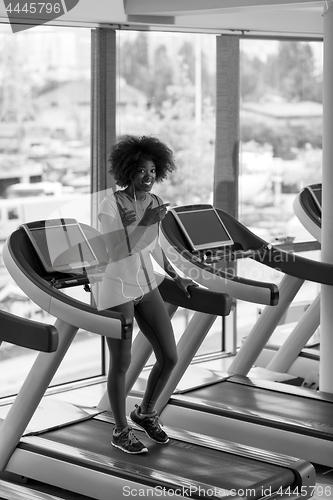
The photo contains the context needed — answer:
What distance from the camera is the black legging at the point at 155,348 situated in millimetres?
3318

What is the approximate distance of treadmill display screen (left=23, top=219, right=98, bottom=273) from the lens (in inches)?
139

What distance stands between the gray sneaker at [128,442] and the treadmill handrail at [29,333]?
0.62m

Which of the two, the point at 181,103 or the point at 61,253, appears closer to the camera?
the point at 61,253

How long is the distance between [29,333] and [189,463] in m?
0.93

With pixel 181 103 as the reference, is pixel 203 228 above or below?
below

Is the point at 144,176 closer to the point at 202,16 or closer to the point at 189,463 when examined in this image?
the point at 189,463

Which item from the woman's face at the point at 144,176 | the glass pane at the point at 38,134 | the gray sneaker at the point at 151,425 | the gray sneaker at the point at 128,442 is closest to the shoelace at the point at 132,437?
the gray sneaker at the point at 128,442

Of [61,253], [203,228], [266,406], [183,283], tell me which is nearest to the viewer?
[61,253]

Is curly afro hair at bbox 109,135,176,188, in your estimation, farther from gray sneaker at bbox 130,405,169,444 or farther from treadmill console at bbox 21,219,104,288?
gray sneaker at bbox 130,405,169,444

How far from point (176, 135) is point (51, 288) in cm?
257

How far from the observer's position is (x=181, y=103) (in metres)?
5.61

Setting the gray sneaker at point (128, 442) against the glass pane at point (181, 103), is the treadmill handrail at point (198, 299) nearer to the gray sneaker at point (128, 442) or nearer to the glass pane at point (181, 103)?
the gray sneaker at point (128, 442)

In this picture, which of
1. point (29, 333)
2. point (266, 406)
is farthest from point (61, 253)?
point (266, 406)

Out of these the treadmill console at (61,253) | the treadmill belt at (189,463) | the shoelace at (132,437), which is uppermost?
the treadmill console at (61,253)
